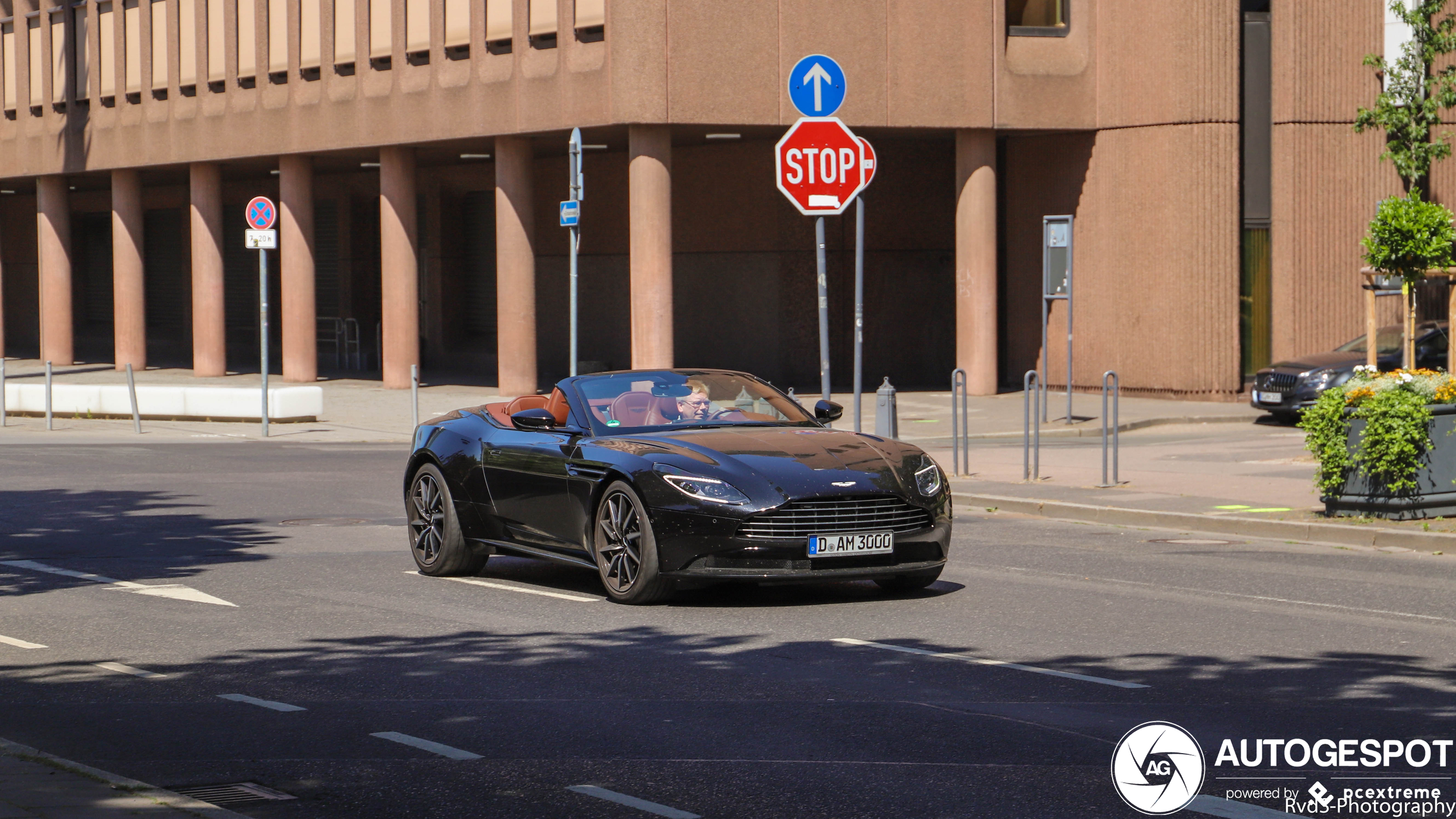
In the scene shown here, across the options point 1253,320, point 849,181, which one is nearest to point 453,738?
point 849,181

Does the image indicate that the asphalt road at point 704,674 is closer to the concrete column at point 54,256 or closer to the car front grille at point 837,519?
the car front grille at point 837,519

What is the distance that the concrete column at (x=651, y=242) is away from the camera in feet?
99.7

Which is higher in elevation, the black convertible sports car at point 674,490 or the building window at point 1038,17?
the building window at point 1038,17

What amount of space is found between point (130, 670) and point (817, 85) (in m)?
12.1

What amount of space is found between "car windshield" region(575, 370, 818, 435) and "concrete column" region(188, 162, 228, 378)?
30.6 metres

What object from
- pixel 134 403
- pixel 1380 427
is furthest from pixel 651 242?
pixel 1380 427

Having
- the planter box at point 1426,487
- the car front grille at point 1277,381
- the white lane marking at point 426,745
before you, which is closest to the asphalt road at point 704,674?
the white lane marking at point 426,745

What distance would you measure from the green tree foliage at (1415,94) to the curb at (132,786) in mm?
26746

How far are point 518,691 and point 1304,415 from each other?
337 inches

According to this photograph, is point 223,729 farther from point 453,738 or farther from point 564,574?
point 564,574

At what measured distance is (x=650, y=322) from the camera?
30547 mm

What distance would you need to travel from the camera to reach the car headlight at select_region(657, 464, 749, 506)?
9961 mm

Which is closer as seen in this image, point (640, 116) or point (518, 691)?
point (518, 691)

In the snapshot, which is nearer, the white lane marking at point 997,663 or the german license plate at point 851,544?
the white lane marking at point 997,663
